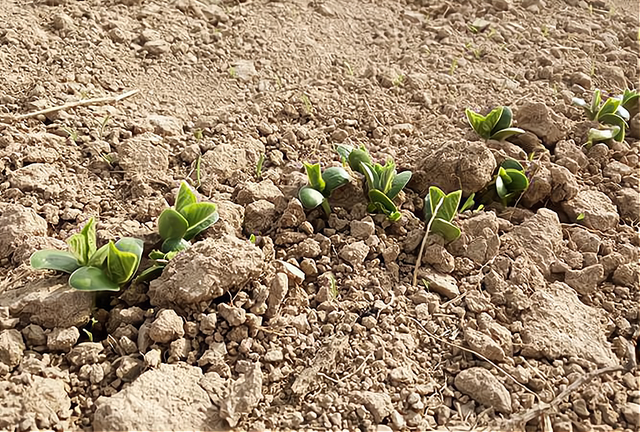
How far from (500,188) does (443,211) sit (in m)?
0.30

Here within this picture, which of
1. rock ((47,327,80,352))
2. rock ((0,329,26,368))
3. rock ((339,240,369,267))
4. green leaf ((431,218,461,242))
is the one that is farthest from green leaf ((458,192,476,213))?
rock ((0,329,26,368))

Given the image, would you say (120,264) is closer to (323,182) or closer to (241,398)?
(241,398)

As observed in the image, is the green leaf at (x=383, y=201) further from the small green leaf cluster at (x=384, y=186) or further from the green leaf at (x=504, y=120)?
the green leaf at (x=504, y=120)

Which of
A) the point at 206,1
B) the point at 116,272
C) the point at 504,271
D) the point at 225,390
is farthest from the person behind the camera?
the point at 206,1

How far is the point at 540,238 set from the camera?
7.62ft

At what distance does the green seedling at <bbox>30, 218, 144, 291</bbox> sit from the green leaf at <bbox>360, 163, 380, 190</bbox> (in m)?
0.77

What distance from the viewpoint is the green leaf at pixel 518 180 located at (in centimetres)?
240

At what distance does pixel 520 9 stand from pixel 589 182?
1.40 m

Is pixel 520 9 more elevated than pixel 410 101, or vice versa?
pixel 520 9

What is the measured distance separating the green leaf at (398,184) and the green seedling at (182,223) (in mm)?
591

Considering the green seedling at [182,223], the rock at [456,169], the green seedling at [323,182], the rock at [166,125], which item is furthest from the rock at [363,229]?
the rock at [166,125]

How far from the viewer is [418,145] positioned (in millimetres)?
2709

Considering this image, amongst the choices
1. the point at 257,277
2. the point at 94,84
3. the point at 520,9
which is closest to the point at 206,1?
the point at 94,84

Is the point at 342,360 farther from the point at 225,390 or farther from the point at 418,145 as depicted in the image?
the point at 418,145
